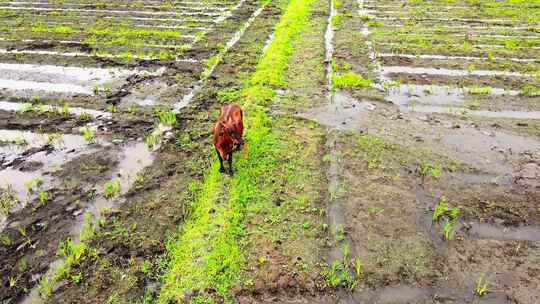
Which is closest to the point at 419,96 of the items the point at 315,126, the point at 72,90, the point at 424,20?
the point at 315,126

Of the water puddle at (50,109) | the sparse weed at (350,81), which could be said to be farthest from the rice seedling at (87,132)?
the sparse weed at (350,81)

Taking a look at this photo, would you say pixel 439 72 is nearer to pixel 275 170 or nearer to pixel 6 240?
pixel 275 170

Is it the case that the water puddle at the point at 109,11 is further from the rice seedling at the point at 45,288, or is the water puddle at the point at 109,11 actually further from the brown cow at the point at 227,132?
the rice seedling at the point at 45,288

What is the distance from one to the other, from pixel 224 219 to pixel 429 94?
242 inches

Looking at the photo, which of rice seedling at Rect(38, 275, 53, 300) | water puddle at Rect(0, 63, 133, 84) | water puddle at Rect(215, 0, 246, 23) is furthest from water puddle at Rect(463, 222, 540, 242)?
water puddle at Rect(215, 0, 246, 23)

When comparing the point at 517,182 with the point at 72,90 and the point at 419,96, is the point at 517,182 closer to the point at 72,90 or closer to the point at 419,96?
the point at 419,96

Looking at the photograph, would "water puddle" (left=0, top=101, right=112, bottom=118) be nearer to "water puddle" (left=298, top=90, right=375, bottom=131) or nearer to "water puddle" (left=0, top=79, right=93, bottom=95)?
"water puddle" (left=0, top=79, right=93, bottom=95)

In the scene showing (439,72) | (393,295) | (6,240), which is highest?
(439,72)

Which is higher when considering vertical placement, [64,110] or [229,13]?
[229,13]

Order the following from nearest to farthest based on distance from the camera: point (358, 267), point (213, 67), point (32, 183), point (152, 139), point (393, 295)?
1. point (393, 295)
2. point (358, 267)
3. point (32, 183)
4. point (152, 139)
5. point (213, 67)

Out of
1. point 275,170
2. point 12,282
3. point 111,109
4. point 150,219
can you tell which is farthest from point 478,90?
point 12,282

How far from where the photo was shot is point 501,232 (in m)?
5.68

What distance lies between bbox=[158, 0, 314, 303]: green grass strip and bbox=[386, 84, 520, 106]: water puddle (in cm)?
299

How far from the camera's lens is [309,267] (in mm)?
5117
